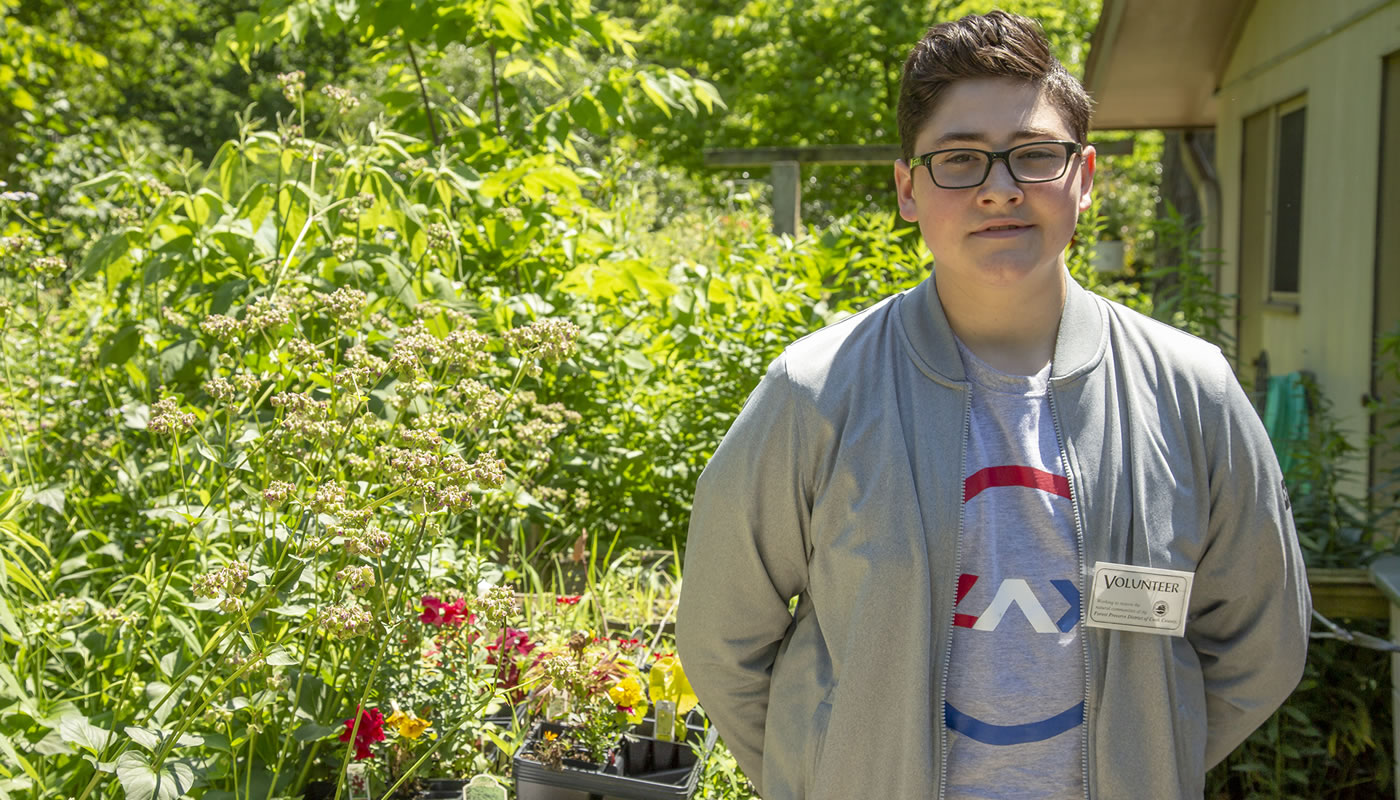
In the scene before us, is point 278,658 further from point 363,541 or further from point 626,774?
point 626,774

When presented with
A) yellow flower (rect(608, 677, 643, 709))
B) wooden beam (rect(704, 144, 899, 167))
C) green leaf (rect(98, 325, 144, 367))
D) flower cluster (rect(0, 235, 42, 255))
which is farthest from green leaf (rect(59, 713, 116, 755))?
wooden beam (rect(704, 144, 899, 167))

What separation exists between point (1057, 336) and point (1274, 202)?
6.22m

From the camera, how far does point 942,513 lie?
1508 millimetres

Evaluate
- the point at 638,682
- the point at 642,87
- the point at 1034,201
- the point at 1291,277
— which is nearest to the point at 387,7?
the point at 642,87

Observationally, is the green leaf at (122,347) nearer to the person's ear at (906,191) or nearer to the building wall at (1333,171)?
the person's ear at (906,191)

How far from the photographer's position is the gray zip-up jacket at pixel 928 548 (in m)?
1.50

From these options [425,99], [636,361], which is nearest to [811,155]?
[425,99]

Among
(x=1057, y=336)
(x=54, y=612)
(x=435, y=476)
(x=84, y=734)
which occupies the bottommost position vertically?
(x=84, y=734)

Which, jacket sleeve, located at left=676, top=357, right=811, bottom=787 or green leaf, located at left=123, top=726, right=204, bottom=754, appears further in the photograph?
green leaf, located at left=123, top=726, right=204, bottom=754

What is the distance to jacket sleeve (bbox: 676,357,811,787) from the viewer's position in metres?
1.58

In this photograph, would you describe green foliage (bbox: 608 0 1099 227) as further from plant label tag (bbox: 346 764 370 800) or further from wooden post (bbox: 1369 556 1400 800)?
plant label tag (bbox: 346 764 370 800)

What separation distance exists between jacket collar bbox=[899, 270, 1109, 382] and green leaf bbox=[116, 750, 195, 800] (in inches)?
56.6

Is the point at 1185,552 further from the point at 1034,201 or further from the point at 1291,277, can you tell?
the point at 1291,277

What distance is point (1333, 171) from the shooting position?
5426mm
